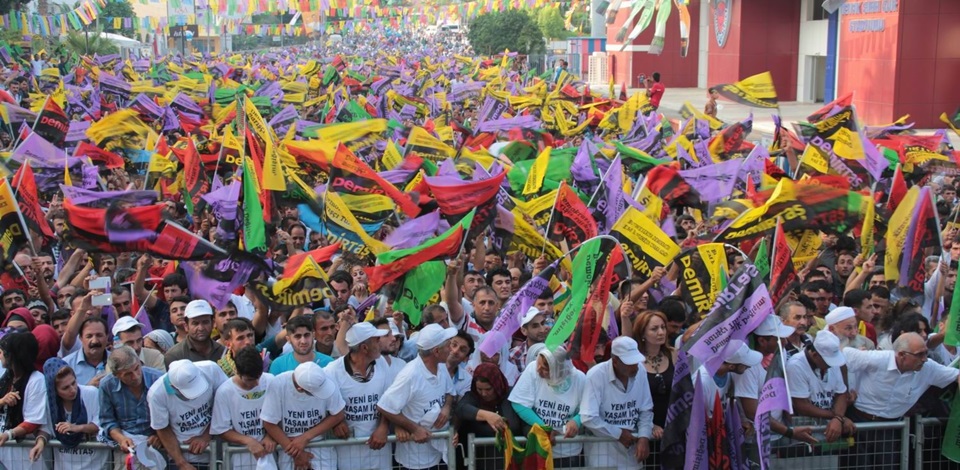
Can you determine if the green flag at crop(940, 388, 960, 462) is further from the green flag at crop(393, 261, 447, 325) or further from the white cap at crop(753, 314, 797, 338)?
the green flag at crop(393, 261, 447, 325)

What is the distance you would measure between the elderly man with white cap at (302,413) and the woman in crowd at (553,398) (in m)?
0.95

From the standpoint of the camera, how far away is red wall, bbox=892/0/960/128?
27922mm

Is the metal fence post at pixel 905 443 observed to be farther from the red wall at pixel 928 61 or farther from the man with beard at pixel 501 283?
the red wall at pixel 928 61

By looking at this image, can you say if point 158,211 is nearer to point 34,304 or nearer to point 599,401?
point 34,304

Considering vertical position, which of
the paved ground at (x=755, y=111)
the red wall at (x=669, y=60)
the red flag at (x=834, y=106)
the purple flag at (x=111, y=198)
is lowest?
the paved ground at (x=755, y=111)

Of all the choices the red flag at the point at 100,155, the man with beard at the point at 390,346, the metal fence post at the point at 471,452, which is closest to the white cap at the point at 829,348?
the metal fence post at the point at 471,452

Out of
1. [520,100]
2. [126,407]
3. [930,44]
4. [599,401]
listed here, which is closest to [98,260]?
[126,407]

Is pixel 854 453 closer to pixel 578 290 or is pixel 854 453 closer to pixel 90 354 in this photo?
pixel 578 290

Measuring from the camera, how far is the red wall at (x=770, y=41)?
135ft

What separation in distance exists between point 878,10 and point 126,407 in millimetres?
26452

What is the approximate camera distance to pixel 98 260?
9633mm

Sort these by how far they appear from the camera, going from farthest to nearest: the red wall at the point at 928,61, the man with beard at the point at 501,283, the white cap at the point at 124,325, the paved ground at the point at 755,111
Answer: the paved ground at the point at 755,111 → the red wall at the point at 928,61 → the man with beard at the point at 501,283 → the white cap at the point at 124,325

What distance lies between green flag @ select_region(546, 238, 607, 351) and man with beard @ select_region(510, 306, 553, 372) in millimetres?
191

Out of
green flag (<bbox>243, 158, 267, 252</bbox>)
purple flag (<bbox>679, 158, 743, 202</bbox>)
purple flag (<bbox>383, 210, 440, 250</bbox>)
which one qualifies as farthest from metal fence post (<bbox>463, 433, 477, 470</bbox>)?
purple flag (<bbox>679, 158, 743, 202</bbox>)
